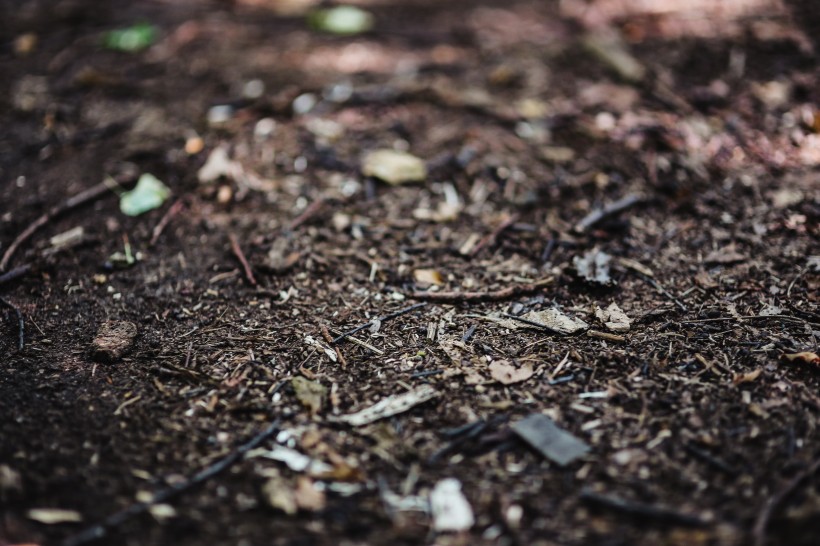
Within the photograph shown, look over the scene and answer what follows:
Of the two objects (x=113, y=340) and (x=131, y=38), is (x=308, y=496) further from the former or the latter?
(x=131, y=38)

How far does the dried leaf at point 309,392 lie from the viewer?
5.86 feet

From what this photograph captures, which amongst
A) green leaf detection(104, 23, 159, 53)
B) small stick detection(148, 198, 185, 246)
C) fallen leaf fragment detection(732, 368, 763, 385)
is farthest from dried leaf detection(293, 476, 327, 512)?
green leaf detection(104, 23, 159, 53)

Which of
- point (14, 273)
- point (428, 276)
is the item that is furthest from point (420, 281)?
point (14, 273)

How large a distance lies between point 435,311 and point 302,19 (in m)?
3.05

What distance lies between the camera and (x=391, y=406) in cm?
179

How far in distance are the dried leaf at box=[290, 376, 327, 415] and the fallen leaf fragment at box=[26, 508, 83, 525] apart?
0.65m

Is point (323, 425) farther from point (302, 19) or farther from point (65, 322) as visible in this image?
point (302, 19)

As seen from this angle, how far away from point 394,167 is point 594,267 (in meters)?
1.10

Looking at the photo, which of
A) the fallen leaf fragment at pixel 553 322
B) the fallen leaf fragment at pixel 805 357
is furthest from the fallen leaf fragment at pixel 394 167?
the fallen leaf fragment at pixel 805 357

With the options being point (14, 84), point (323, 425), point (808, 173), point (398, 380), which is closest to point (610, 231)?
point (808, 173)

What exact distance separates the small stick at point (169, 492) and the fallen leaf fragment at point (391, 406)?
24 cm

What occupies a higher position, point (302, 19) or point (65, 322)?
point (302, 19)

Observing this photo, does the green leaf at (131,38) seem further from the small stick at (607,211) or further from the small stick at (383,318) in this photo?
the small stick at (607,211)

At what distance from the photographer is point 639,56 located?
142 inches
